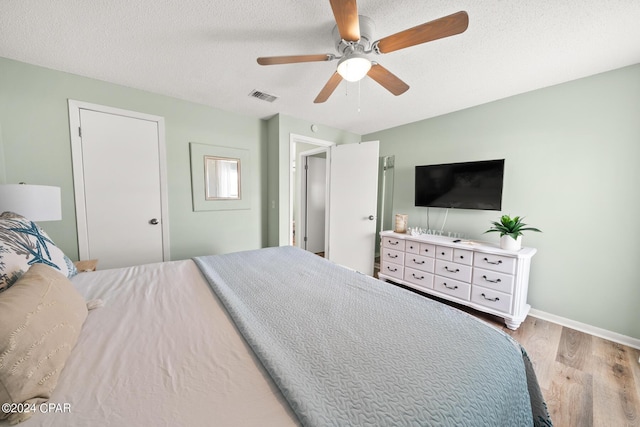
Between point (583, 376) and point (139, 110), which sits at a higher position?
point (139, 110)

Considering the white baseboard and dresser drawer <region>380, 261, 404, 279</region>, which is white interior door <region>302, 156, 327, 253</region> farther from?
the white baseboard

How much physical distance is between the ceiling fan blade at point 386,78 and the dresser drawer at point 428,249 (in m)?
1.72

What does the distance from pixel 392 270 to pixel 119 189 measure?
128 inches

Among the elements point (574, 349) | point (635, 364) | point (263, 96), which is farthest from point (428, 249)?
point (263, 96)

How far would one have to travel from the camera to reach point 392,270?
9.86ft

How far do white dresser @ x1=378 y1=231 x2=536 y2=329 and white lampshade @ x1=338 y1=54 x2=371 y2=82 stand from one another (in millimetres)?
1952

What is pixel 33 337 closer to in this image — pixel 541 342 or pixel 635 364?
pixel 541 342

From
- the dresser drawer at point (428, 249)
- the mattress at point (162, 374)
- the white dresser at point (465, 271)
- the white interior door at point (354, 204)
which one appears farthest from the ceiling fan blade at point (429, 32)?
the dresser drawer at point (428, 249)

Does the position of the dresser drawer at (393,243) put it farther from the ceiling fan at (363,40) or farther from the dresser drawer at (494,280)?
the ceiling fan at (363,40)

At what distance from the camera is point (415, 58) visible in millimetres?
1771

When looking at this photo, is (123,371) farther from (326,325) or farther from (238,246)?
Result: (238,246)

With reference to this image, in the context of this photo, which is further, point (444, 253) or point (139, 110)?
point (444, 253)

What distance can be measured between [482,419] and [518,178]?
8.65 feet

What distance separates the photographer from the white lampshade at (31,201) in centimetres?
142
